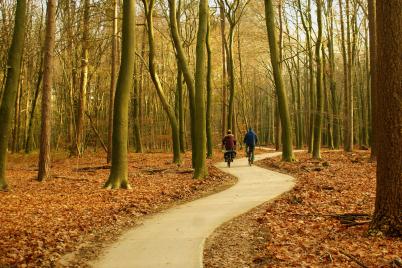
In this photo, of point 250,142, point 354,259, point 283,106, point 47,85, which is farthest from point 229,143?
point 354,259

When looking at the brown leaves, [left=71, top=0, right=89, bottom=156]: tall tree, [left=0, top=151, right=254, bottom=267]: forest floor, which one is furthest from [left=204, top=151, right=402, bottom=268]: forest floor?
[left=71, top=0, right=89, bottom=156]: tall tree

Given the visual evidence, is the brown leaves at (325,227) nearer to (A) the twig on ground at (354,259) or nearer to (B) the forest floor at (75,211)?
(A) the twig on ground at (354,259)

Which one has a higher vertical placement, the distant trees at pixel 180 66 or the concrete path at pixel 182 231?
the distant trees at pixel 180 66

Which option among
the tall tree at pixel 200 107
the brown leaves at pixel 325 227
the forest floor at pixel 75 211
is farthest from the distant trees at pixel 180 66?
the brown leaves at pixel 325 227

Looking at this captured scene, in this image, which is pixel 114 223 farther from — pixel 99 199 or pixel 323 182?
pixel 323 182

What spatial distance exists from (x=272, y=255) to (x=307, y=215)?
2995 mm

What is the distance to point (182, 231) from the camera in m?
7.71

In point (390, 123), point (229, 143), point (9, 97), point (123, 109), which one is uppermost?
point (9, 97)

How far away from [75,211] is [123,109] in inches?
166

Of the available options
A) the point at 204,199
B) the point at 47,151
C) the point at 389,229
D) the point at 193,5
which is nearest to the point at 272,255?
the point at 389,229

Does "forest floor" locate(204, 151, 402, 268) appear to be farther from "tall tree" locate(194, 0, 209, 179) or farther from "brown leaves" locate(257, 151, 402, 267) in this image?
"tall tree" locate(194, 0, 209, 179)

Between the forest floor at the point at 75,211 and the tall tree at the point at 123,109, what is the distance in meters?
0.59

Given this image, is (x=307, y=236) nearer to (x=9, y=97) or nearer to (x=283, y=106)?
(x=9, y=97)

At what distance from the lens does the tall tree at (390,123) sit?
658cm
